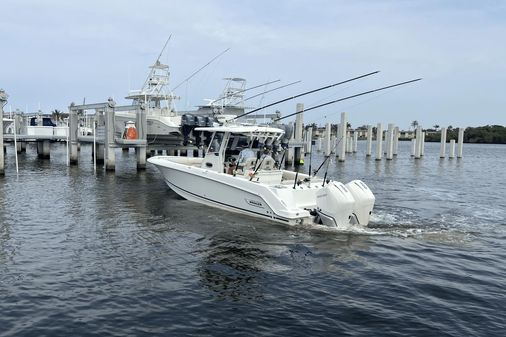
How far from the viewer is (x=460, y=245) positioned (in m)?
12.3

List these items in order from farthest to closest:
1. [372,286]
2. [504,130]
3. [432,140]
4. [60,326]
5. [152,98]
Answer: [432,140], [504,130], [152,98], [372,286], [60,326]

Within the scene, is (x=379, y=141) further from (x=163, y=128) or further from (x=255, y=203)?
(x=255, y=203)

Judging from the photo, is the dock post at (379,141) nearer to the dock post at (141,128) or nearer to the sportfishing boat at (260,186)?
the dock post at (141,128)

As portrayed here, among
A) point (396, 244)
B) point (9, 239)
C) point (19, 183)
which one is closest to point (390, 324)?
point (396, 244)

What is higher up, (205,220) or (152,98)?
(152,98)

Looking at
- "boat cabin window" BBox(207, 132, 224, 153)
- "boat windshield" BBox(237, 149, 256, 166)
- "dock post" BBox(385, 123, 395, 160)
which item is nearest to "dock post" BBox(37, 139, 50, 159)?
"boat cabin window" BBox(207, 132, 224, 153)

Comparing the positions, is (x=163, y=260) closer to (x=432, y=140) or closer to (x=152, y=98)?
(x=152, y=98)

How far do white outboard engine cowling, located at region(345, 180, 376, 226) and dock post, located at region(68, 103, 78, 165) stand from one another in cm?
2458

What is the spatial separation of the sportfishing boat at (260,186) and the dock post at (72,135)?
48.9 ft

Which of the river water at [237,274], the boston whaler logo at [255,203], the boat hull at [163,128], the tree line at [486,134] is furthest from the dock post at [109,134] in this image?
the tree line at [486,134]

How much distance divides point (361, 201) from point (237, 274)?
5.18 meters

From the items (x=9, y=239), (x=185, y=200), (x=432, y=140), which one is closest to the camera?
(x=9, y=239)

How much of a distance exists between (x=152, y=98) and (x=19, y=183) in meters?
16.7

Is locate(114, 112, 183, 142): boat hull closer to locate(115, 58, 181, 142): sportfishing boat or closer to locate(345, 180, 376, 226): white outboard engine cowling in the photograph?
locate(115, 58, 181, 142): sportfishing boat
